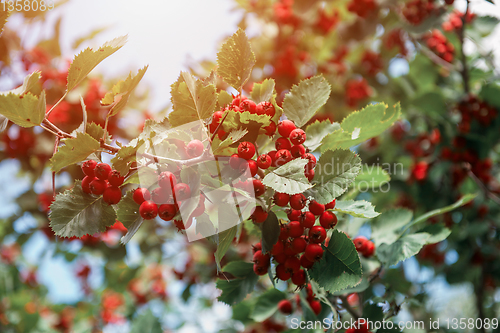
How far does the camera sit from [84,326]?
3895 millimetres

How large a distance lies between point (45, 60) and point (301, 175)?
2.83m

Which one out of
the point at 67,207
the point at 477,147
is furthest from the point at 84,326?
the point at 477,147

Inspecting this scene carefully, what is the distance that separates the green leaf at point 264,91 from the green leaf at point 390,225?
0.82 meters

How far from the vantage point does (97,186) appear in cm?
90

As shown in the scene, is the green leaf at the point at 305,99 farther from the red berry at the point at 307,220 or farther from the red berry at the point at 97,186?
the red berry at the point at 97,186

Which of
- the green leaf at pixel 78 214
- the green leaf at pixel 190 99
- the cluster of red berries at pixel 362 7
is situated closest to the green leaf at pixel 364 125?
the green leaf at pixel 190 99

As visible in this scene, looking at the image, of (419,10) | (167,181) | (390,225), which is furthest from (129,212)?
(419,10)

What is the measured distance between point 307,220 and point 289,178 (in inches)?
7.7

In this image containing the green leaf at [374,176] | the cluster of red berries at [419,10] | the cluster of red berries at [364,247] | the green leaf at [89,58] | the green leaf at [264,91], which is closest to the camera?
the green leaf at [89,58]

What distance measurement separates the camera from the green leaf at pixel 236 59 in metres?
0.96

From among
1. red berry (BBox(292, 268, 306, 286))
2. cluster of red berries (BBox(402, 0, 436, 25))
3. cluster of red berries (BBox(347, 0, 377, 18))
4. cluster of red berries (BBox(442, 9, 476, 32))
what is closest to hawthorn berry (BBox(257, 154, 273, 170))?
red berry (BBox(292, 268, 306, 286))

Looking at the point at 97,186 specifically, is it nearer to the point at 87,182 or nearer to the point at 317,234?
the point at 87,182

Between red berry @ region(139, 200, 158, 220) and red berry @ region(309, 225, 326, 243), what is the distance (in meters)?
0.46

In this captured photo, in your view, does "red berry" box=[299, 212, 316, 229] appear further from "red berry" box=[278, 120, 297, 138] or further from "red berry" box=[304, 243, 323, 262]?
"red berry" box=[278, 120, 297, 138]
